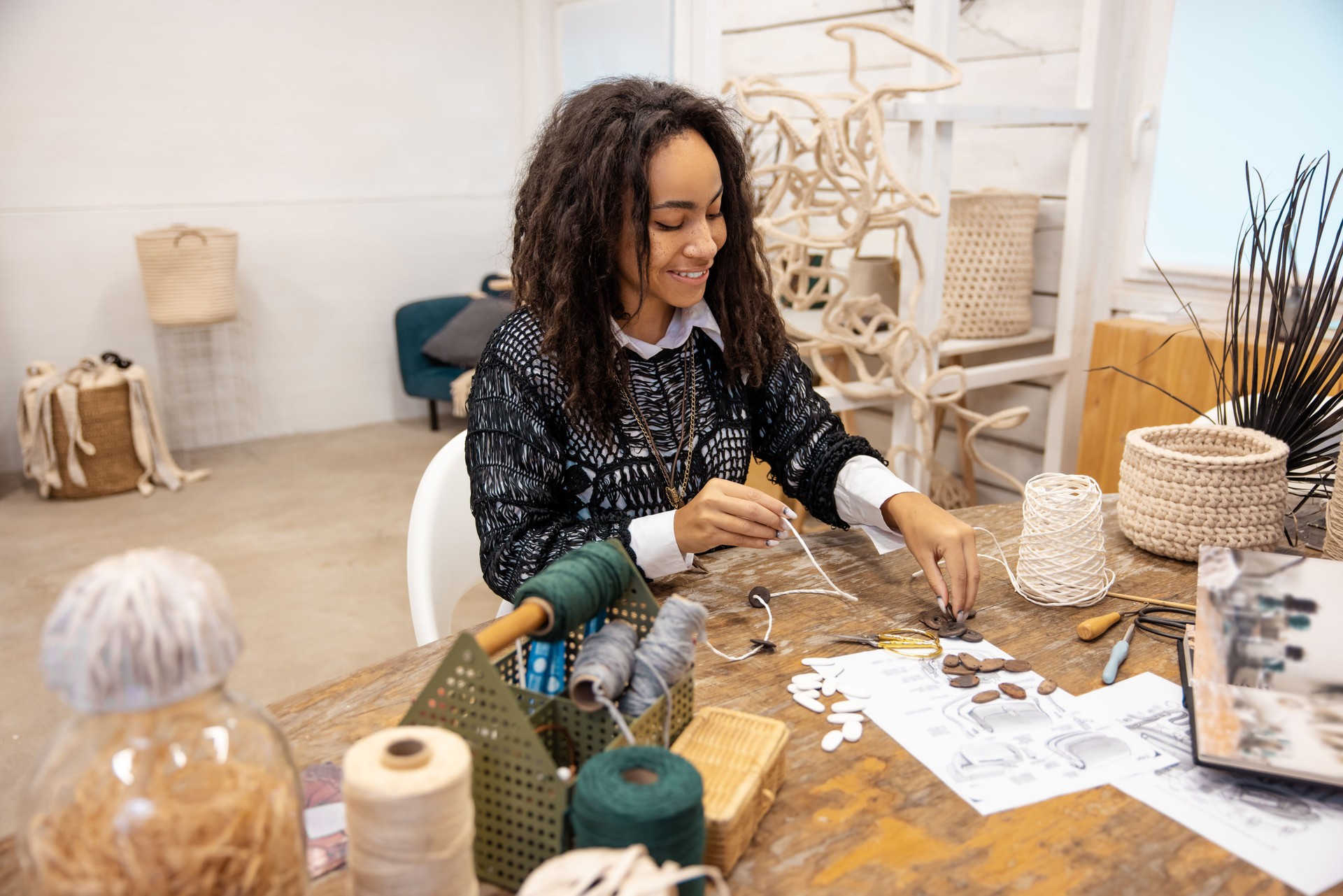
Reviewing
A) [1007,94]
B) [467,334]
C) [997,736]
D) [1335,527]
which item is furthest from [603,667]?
[467,334]

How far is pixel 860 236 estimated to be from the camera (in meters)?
2.33

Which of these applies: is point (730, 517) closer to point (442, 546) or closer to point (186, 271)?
point (442, 546)

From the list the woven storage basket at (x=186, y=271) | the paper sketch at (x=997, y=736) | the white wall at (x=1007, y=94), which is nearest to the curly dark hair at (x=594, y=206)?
the paper sketch at (x=997, y=736)

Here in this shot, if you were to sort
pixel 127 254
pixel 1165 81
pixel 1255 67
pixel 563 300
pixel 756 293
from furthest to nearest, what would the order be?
pixel 127 254, pixel 1165 81, pixel 1255 67, pixel 756 293, pixel 563 300

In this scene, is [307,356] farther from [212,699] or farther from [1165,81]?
[212,699]

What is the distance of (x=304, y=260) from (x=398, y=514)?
1.59 metres

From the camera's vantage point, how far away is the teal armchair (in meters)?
4.76

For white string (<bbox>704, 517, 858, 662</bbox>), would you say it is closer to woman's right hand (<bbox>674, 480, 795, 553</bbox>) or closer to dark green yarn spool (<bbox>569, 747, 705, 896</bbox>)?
woman's right hand (<bbox>674, 480, 795, 553</bbox>)

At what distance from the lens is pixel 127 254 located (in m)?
4.26

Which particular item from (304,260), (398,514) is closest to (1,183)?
(304,260)

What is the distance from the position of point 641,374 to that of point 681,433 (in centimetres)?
11

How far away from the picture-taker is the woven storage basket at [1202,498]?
1.36 m

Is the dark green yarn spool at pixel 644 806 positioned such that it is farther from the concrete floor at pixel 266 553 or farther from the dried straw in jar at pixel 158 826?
the concrete floor at pixel 266 553

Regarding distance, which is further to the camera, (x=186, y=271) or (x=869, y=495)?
(x=186, y=271)
